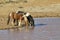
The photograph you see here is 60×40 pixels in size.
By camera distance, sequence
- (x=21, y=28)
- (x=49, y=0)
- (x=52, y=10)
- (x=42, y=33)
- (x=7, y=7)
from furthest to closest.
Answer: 1. (x=49, y=0)
2. (x=7, y=7)
3. (x=52, y=10)
4. (x=21, y=28)
5. (x=42, y=33)

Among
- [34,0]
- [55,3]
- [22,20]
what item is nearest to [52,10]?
[55,3]

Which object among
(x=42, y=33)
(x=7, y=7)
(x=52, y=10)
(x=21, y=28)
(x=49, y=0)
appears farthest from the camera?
(x=49, y=0)

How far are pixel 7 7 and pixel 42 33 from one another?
10.1 metres

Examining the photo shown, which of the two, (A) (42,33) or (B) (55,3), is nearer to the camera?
(A) (42,33)

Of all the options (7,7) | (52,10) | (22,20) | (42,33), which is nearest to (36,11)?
(52,10)

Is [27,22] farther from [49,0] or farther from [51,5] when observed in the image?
[49,0]

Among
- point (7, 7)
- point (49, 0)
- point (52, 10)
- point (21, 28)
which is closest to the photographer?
point (21, 28)

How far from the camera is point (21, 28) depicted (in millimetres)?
14680

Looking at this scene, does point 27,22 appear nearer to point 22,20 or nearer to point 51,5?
Result: point 22,20

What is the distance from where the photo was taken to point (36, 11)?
21.2m

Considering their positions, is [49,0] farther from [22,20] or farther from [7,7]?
[22,20]

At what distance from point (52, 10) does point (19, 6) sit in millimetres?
2980

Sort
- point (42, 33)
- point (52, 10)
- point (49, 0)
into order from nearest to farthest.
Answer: point (42, 33)
point (52, 10)
point (49, 0)

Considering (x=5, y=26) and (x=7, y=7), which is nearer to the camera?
(x=5, y=26)
